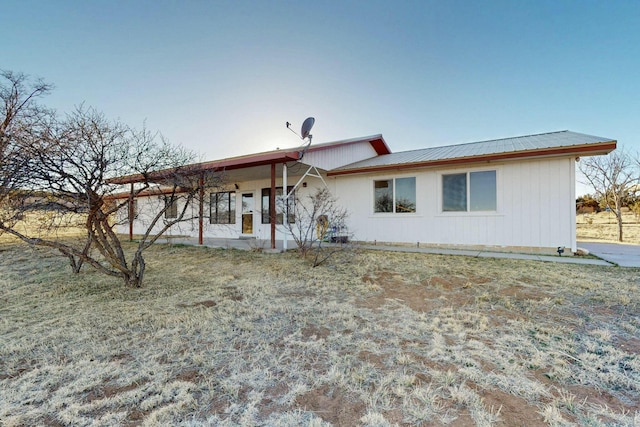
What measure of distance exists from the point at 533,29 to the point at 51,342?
42.1ft

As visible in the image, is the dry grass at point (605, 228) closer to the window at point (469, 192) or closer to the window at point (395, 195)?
the window at point (469, 192)

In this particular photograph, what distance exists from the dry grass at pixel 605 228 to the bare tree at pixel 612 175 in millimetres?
896

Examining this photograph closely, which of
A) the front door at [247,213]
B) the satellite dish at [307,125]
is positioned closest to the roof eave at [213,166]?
the satellite dish at [307,125]

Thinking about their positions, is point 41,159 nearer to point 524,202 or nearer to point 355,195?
point 355,195

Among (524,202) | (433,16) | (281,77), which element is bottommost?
(524,202)

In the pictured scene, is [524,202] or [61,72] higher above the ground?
[61,72]

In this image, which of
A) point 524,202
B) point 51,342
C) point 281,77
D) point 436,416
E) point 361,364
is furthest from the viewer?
point 281,77

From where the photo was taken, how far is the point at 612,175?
48.5 feet

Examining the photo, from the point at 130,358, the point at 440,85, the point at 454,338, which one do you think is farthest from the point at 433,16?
the point at 130,358

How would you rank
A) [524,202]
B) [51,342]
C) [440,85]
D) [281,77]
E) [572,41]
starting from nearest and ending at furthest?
[51,342]
[524,202]
[572,41]
[281,77]
[440,85]

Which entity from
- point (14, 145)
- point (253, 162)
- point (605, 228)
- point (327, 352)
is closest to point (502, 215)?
point (253, 162)

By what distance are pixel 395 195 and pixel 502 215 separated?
3.02 metres

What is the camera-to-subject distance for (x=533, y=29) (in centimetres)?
862

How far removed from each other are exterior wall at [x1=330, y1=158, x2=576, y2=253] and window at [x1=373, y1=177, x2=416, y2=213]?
6.1 inches
